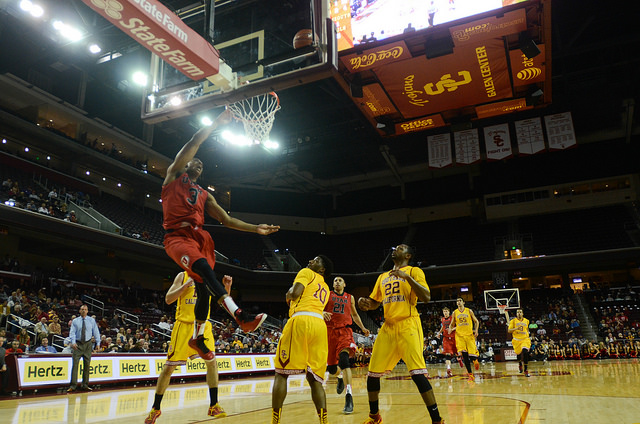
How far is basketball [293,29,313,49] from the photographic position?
6832 mm

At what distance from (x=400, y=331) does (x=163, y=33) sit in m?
4.57

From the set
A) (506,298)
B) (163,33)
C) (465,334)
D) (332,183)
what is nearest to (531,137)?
(506,298)

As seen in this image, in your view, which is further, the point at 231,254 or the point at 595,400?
the point at 231,254

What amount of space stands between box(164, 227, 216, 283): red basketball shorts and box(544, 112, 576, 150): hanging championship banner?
18.4m

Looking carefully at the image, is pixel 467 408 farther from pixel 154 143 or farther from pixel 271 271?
pixel 154 143

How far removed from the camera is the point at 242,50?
7.28 metres

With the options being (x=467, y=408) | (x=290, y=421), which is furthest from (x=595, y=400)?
(x=290, y=421)

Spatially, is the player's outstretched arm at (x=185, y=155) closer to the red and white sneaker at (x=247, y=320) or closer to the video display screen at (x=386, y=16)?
the red and white sneaker at (x=247, y=320)

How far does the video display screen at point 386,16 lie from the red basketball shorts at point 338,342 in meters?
7.20

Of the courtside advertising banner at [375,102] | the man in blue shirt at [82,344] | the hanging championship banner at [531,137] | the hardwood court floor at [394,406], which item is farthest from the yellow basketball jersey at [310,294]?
the hanging championship banner at [531,137]

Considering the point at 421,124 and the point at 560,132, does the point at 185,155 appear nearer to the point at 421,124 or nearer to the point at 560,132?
the point at 421,124

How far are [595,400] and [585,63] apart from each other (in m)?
20.0

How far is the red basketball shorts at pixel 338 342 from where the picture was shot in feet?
25.9

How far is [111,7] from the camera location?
5.38 meters
